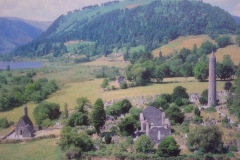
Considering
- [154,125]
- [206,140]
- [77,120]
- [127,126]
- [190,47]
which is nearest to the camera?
[206,140]

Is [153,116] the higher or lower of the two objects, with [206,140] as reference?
higher

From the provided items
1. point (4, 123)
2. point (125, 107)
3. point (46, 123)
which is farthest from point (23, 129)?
point (125, 107)

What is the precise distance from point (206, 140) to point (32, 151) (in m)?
18.2

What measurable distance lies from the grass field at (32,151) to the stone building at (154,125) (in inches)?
407

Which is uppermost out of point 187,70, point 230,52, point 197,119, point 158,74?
point 230,52

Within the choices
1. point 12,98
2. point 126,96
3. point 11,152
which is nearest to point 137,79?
point 126,96

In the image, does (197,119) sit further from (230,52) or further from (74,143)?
(230,52)

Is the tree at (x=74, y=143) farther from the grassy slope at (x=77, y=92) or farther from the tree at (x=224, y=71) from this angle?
the tree at (x=224, y=71)

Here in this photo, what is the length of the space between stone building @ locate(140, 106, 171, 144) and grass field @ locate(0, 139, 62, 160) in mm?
10337

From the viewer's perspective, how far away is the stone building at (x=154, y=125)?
36062 mm

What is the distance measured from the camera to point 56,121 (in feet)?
155

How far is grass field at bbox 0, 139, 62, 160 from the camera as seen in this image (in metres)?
32.8

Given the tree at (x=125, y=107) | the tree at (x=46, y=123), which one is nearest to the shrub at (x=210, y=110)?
the tree at (x=125, y=107)

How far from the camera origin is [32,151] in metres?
34.8
